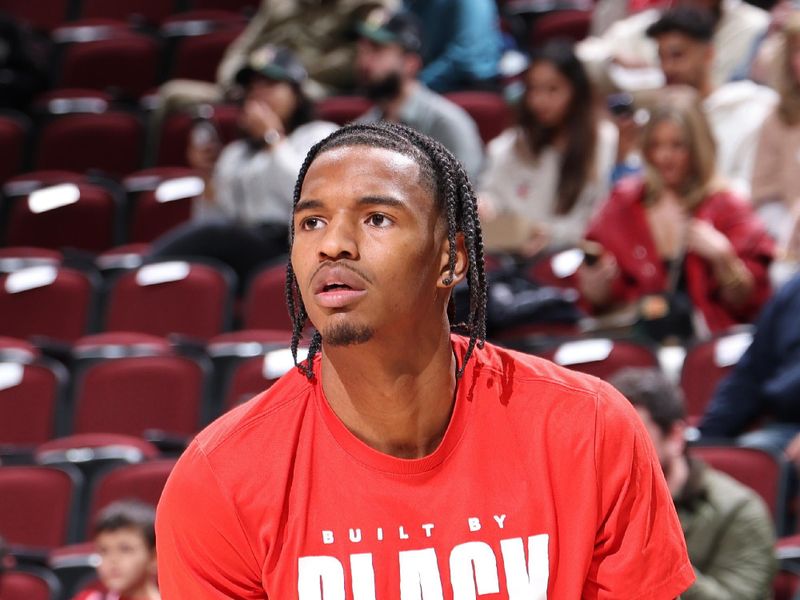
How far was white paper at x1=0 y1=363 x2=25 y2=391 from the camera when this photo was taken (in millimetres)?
4070

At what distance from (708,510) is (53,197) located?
10.6 feet

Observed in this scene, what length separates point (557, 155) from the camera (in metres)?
4.59

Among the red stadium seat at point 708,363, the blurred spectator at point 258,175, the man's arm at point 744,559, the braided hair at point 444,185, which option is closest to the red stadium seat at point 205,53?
the blurred spectator at point 258,175

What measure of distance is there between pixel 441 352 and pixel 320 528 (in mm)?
220

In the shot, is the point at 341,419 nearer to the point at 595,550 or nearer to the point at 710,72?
the point at 595,550

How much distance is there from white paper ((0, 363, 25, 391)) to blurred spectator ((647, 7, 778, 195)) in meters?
2.10

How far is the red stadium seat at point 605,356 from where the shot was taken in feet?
11.8

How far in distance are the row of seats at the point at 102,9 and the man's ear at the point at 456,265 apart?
17.9 ft

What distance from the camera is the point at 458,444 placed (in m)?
1.53

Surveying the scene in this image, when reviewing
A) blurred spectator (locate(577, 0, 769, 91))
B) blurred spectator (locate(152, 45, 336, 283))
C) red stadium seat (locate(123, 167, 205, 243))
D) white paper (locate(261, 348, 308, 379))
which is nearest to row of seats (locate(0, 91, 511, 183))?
red stadium seat (locate(123, 167, 205, 243))

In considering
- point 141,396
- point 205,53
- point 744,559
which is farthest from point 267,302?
point 205,53

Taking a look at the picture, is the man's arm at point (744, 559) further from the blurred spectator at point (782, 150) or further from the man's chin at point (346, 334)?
the man's chin at point (346, 334)

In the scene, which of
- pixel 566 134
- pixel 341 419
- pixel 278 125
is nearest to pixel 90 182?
pixel 278 125

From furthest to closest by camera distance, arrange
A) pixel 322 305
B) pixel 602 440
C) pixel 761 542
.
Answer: pixel 761 542
pixel 602 440
pixel 322 305
